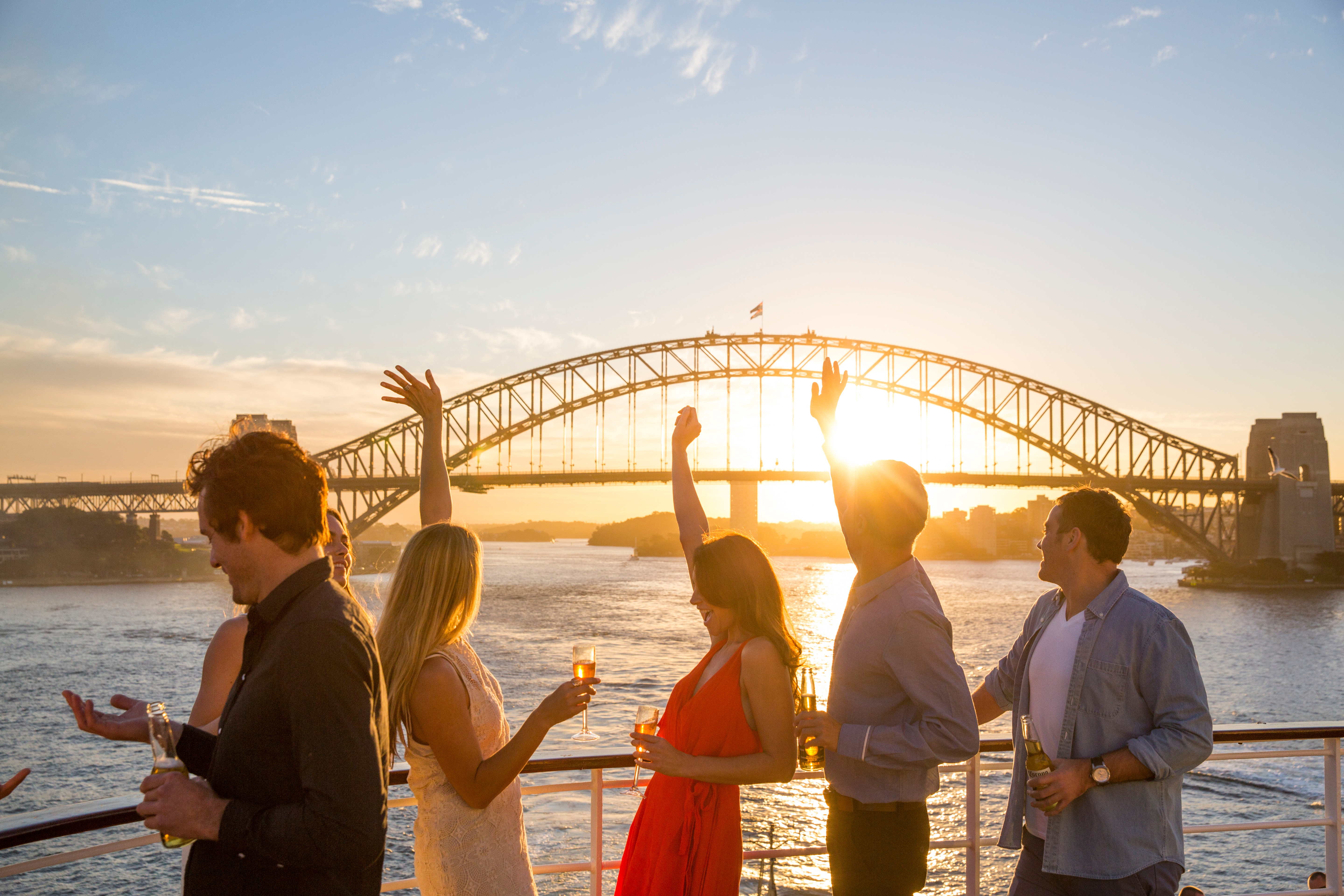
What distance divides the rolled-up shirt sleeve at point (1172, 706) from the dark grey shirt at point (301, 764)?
1.65m

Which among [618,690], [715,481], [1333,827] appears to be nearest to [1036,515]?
[715,481]

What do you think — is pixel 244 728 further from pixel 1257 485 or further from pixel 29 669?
pixel 1257 485

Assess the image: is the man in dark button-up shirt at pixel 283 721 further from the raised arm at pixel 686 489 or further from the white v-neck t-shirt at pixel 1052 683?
the white v-neck t-shirt at pixel 1052 683

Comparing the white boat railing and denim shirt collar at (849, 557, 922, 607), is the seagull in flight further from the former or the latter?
denim shirt collar at (849, 557, 922, 607)

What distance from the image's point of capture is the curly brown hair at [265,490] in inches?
56.2

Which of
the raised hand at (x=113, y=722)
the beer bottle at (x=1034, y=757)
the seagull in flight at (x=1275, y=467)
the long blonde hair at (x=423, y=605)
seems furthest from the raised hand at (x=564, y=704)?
the seagull in flight at (x=1275, y=467)

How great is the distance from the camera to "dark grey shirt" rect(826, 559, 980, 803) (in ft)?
6.18

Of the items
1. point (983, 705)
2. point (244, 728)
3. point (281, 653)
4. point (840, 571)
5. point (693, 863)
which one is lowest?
point (840, 571)

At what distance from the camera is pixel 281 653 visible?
134cm

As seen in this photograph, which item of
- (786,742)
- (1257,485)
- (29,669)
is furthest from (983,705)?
(1257,485)

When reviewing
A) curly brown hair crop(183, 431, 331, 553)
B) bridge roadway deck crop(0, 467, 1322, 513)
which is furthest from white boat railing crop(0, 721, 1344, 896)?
bridge roadway deck crop(0, 467, 1322, 513)

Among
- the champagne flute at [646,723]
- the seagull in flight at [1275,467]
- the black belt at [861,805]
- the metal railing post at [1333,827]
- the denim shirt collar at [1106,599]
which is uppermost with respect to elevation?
the seagull in flight at [1275,467]

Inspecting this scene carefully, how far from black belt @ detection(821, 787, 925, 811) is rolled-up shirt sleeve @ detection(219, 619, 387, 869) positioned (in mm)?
1023

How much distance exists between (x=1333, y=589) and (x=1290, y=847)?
45.5 meters
